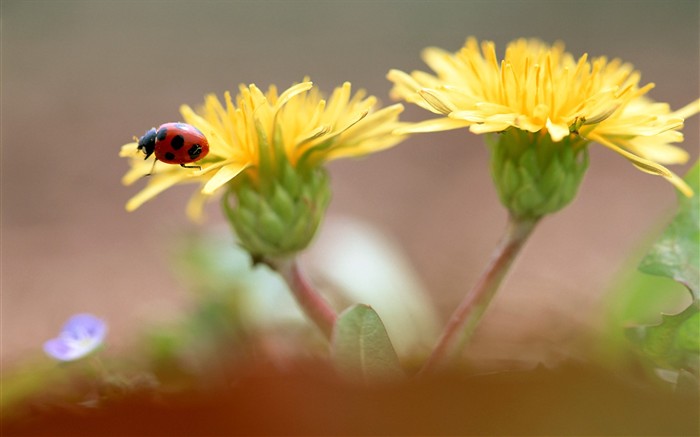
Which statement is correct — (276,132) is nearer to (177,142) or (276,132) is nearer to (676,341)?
(177,142)

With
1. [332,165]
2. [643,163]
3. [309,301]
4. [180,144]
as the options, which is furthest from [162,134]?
[332,165]

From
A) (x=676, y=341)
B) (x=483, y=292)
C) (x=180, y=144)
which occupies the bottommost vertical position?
(x=676, y=341)

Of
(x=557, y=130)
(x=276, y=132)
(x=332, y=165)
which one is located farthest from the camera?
(x=332, y=165)

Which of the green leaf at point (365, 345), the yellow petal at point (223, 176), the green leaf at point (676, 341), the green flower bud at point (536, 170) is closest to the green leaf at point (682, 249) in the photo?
the green leaf at point (676, 341)

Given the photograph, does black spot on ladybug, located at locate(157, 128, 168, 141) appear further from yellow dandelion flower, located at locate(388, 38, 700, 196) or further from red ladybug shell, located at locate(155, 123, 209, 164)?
yellow dandelion flower, located at locate(388, 38, 700, 196)

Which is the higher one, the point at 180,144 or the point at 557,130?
the point at 180,144

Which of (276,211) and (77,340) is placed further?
(77,340)

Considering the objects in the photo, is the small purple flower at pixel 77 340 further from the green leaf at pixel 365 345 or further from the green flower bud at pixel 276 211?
the green leaf at pixel 365 345
